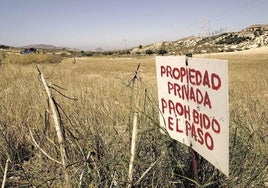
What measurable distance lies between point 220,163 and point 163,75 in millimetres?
872

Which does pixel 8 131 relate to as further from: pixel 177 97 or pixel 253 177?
pixel 253 177

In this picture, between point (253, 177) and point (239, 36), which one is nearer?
point (253, 177)

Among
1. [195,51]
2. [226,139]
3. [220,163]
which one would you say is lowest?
[220,163]

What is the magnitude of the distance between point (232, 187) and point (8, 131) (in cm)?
275

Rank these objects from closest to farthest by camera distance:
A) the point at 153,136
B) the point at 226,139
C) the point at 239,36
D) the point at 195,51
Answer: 1. the point at 226,139
2. the point at 195,51
3. the point at 153,136
4. the point at 239,36

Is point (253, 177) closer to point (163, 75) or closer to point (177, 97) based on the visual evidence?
point (177, 97)

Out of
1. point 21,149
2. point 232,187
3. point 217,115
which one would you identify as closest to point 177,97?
point 217,115

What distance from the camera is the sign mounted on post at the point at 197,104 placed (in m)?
1.90

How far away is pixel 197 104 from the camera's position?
7.08 ft

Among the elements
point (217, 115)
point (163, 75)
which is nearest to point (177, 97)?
point (163, 75)

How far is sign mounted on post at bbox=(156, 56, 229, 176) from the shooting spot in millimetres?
1903

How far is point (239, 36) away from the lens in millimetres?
114000

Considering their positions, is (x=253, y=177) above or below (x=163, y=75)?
below

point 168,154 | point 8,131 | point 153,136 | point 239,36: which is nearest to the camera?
point 168,154
